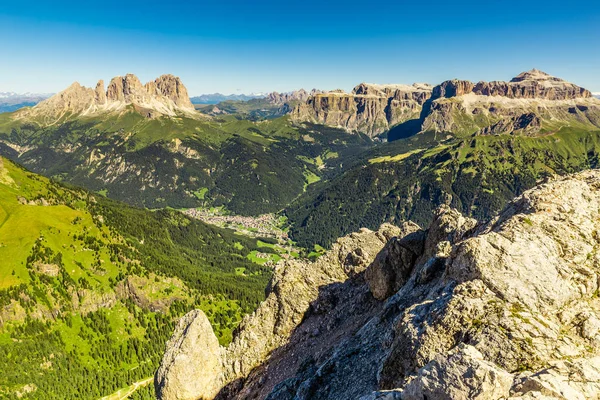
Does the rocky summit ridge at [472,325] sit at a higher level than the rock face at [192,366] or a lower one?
higher

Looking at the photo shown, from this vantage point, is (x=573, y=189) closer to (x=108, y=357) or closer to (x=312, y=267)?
(x=312, y=267)

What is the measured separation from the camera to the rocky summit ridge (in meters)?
18.0

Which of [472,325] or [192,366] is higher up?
[472,325]

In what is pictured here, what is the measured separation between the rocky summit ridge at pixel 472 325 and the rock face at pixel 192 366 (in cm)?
21

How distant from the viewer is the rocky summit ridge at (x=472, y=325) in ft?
59.0

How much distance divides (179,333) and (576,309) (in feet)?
188

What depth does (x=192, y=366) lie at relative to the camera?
177 feet

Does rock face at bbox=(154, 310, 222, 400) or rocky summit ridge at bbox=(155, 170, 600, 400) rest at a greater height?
rocky summit ridge at bbox=(155, 170, 600, 400)

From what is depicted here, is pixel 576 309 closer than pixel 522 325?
No

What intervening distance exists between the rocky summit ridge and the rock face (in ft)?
0.67

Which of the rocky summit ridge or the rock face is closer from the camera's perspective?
the rocky summit ridge

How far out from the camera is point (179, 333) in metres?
60.5

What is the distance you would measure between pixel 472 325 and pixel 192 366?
152 ft

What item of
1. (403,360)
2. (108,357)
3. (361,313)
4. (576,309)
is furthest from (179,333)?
(108,357)
